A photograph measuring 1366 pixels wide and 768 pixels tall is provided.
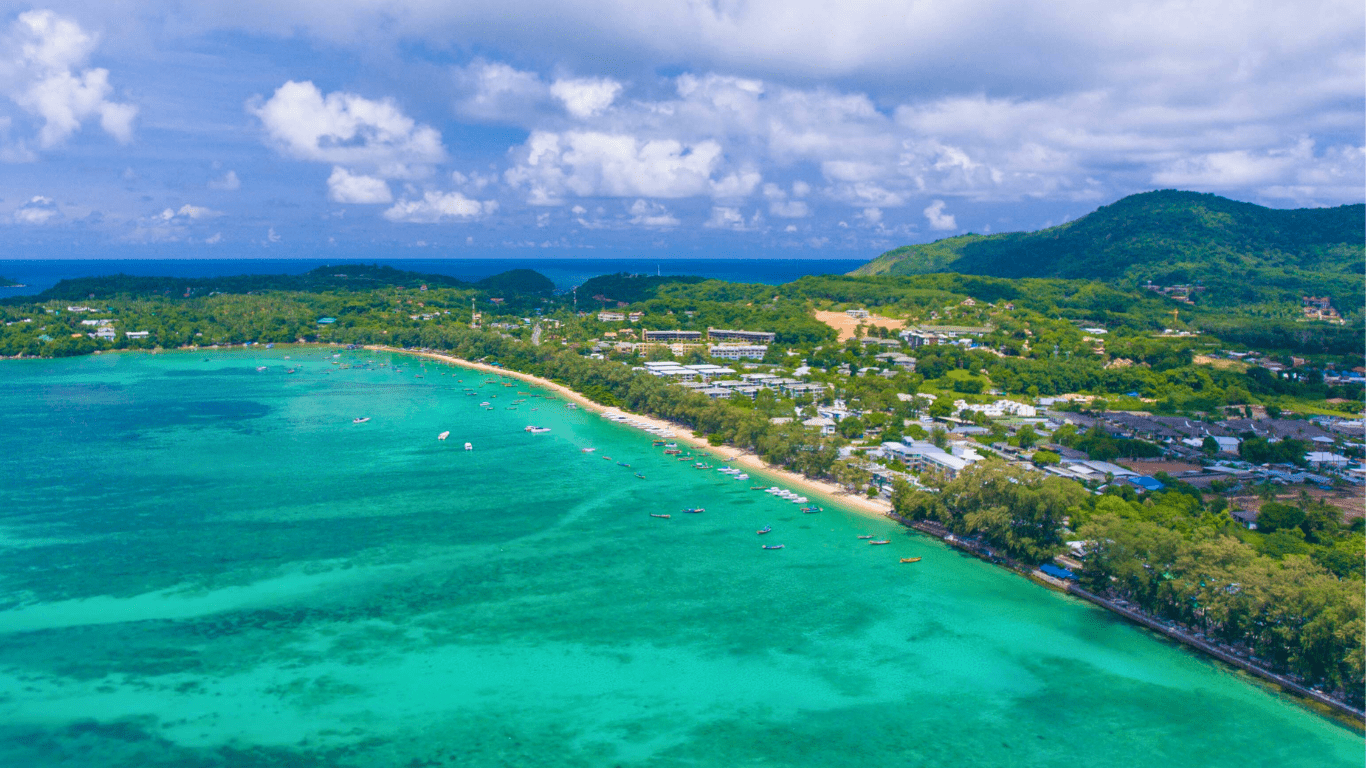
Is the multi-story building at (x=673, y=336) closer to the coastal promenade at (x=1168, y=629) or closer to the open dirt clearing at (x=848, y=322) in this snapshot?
the open dirt clearing at (x=848, y=322)

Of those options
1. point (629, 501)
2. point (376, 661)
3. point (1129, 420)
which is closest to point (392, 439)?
point (629, 501)

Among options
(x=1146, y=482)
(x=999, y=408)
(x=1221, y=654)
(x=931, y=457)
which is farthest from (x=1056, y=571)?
(x=999, y=408)

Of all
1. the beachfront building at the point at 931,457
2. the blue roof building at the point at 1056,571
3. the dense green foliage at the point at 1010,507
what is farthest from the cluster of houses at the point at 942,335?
the blue roof building at the point at 1056,571

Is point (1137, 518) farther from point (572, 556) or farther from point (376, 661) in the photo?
point (376, 661)

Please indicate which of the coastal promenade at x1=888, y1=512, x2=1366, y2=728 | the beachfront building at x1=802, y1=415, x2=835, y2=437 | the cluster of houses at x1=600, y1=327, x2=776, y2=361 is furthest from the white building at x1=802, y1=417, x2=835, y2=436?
the cluster of houses at x1=600, y1=327, x2=776, y2=361

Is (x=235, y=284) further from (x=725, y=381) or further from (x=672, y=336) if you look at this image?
(x=725, y=381)
